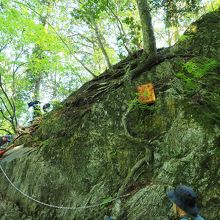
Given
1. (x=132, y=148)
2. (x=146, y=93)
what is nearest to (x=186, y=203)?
(x=132, y=148)

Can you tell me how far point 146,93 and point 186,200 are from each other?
12.3 feet

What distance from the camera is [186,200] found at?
11.5 ft

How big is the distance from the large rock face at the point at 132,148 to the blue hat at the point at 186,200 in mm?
1305

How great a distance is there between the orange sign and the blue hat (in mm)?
3394

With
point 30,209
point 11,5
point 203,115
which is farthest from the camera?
point 11,5

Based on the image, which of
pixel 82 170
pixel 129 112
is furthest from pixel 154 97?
pixel 82 170

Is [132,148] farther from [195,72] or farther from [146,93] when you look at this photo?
[195,72]

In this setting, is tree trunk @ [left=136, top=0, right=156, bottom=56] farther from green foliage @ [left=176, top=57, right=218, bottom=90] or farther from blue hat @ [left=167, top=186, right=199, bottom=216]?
blue hat @ [left=167, top=186, right=199, bottom=216]

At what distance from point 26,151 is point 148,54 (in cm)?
484

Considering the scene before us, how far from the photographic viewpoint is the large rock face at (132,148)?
17.1 ft

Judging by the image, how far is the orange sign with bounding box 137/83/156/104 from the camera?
22.4 ft

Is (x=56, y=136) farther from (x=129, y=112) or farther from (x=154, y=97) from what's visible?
(x=154, y=97)

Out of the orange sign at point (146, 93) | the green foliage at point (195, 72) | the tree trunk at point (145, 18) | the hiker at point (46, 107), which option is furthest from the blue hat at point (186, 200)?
the hiker at point (46, 107)

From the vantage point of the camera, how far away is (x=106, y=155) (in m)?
6.71
